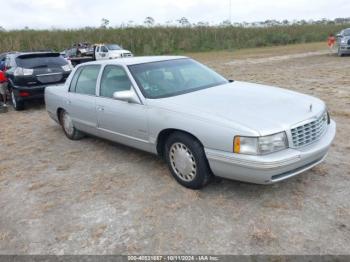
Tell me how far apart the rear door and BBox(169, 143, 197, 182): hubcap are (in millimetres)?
1760

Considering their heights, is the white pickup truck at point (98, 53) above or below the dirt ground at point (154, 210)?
above

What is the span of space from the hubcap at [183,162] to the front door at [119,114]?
1.63ft

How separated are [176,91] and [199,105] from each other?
2.25 ft

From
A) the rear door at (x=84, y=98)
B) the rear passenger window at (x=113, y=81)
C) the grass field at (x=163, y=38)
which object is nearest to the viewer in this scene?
the rear passenger window at (x=113, y=81)

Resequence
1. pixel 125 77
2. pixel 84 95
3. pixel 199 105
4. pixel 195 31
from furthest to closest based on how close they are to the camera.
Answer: pixel 195 31, pixel 84 95, pixel 125 77, pixel 199 105

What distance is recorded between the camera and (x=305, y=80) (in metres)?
12.1

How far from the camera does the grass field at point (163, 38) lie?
31172mm

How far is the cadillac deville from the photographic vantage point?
11.7 feet

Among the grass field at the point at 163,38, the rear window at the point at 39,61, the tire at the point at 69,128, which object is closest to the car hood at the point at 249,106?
the tire at the point at 69,128

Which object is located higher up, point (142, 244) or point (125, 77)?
point (125, 77)

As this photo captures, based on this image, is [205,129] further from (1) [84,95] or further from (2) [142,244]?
(1) [84,95]

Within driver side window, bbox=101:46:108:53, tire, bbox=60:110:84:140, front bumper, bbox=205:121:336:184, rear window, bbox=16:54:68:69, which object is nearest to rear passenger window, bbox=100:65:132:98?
tire, bbox=60:110:84:140

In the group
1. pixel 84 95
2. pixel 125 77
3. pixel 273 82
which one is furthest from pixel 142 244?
pixel 273 82

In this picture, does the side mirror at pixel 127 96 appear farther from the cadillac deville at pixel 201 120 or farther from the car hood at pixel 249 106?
the car hood at pixel 249 106
